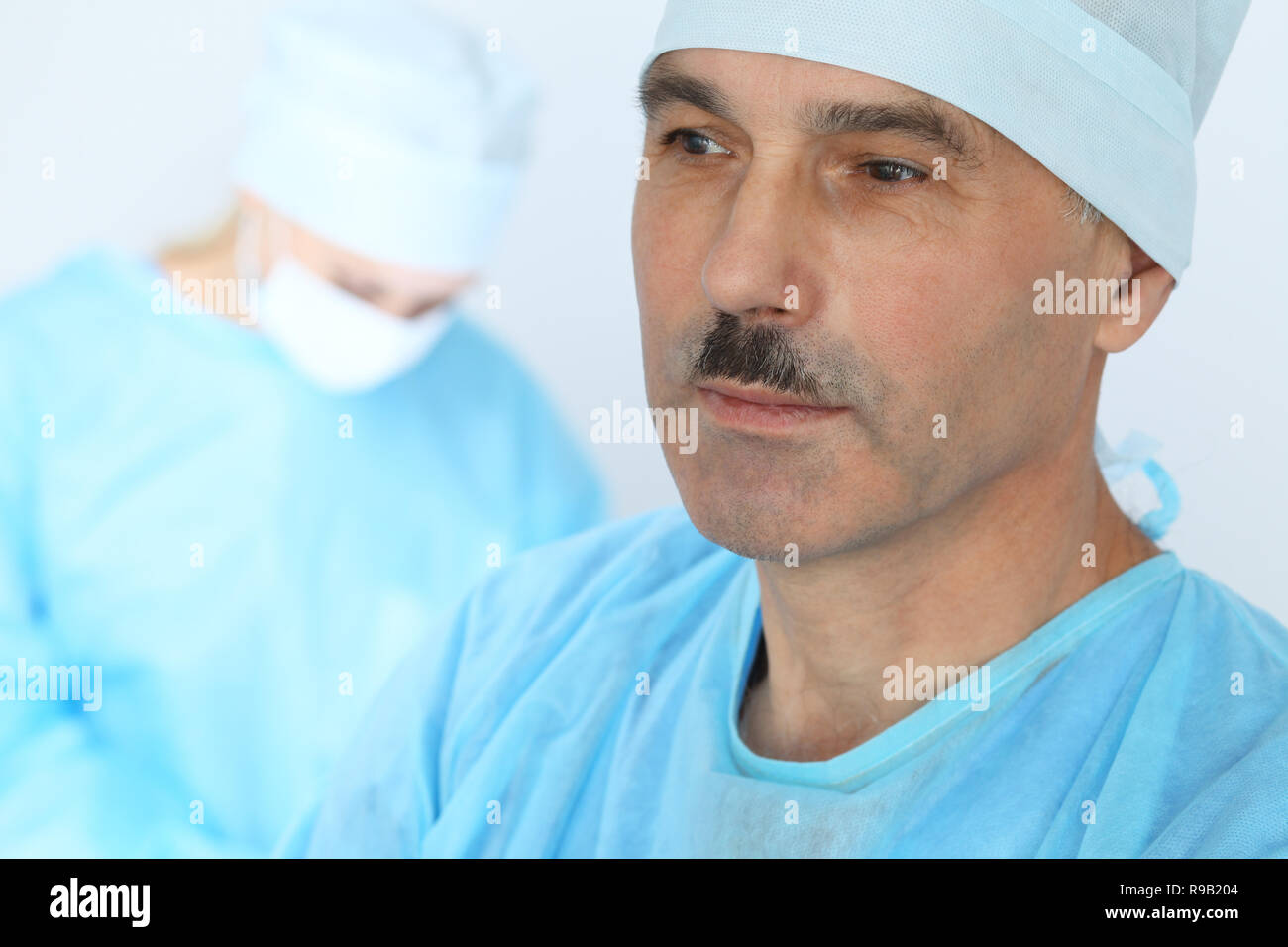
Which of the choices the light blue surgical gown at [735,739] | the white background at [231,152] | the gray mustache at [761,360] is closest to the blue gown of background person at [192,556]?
the white background at [231,152]

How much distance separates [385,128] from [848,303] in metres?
1.39

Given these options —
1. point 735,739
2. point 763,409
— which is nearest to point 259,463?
point 735,739

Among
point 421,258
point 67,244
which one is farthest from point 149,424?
point 421,258

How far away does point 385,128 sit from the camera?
2.06m

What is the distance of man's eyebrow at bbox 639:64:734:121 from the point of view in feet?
2.94

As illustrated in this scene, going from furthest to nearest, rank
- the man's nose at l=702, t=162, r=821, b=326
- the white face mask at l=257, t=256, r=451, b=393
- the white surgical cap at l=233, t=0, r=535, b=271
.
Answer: the white face mask at l=257, t=256, r=451, b=393 → the white surgical cap at l=233, t=0, r=535, b=271 → the man's nose at l=702, t=162, r=821, b=326

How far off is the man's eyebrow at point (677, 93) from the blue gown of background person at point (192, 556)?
1.40m

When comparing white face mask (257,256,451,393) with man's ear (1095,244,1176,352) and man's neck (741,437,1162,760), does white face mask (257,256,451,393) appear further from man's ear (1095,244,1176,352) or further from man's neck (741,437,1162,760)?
man's ear (1095,244,1176,352)

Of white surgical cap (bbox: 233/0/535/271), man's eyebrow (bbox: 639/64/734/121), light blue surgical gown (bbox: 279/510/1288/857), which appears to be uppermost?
white surgical cap (bbox: 233/0/535/271)

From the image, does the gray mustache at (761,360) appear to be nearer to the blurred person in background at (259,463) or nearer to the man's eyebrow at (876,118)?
the man's eyebrow at (876,118)

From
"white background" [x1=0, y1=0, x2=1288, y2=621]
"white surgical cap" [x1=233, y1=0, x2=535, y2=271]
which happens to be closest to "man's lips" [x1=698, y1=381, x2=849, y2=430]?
"white background" [x1=0, y1=0, x2=1288, y2=621]

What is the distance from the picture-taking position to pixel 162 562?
2.13 metres

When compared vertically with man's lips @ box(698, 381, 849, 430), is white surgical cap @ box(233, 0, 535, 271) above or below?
above
